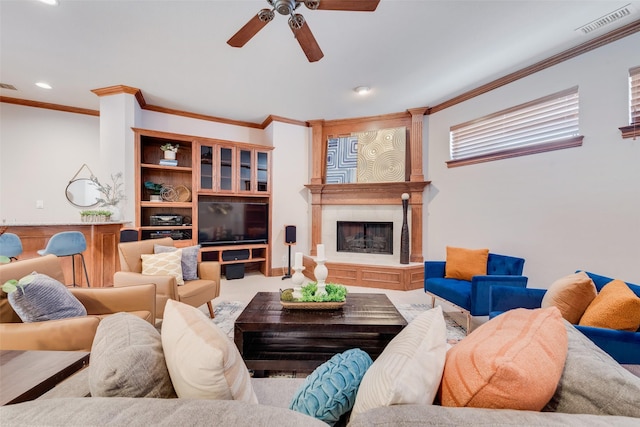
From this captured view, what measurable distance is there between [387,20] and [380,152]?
2.09 meters

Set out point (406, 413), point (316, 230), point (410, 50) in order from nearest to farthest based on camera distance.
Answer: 1. point (406, 413)
2. point (410, 50)
3. point (316, 230)

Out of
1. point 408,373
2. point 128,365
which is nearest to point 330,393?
point 408,373

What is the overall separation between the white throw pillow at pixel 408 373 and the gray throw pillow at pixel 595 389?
11.0 inches

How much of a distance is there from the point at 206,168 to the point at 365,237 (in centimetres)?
285

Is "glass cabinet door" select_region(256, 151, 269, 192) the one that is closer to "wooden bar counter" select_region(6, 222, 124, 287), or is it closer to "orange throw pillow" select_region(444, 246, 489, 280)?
"wooden bar counter" select_region(6, 222, 124, 287)

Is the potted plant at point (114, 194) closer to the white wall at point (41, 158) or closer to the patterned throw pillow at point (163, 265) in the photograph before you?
the white wall at point (41, 158)

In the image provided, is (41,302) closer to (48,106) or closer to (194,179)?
(194,179)

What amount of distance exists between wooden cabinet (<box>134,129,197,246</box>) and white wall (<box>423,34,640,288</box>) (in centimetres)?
403

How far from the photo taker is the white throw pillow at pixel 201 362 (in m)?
0.62

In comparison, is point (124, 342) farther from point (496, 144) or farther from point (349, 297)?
point (496, 144)

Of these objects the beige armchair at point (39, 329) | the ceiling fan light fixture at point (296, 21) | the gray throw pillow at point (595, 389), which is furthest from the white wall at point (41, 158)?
the gray throw pillow at point (595, 389)

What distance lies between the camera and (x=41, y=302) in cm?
132

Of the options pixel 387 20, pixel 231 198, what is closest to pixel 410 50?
pixel 387 20

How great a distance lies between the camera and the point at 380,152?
4.08 m
